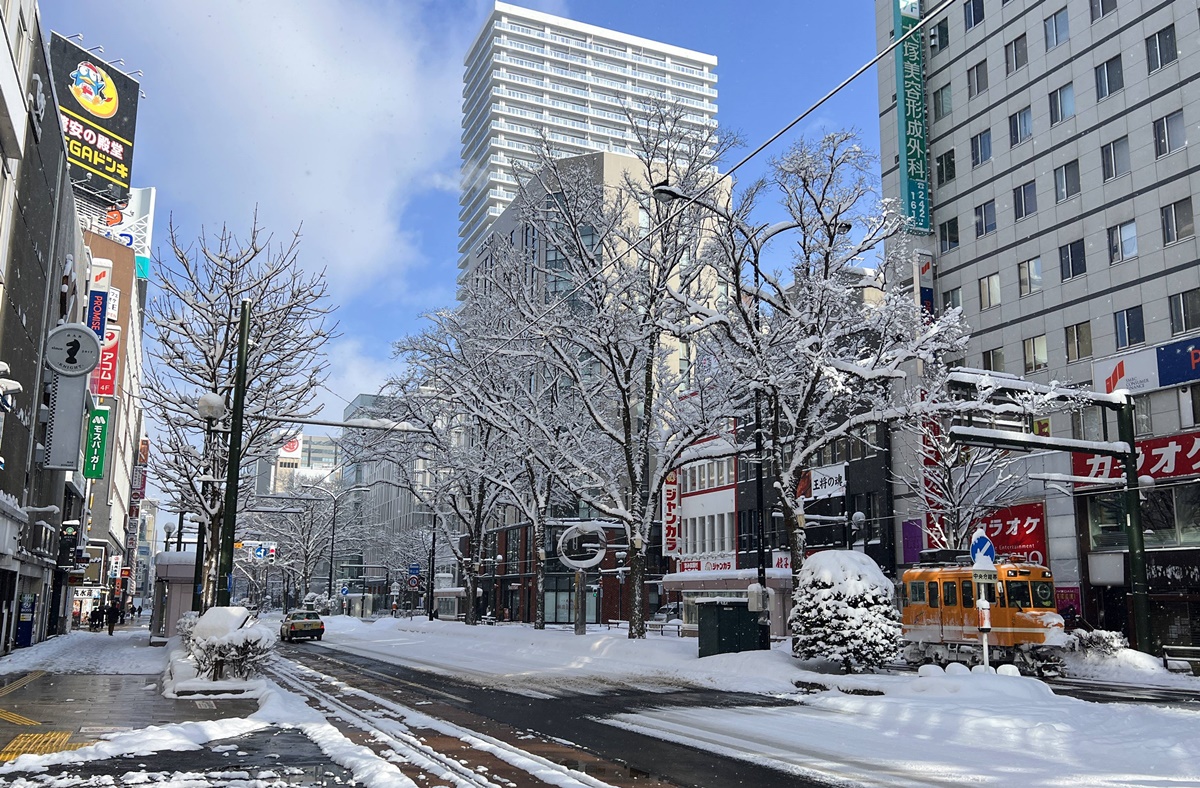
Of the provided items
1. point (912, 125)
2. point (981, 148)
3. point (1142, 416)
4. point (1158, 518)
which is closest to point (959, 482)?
point (1142, 416)

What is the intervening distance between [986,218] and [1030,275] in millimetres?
4171

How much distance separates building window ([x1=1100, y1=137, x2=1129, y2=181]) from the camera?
36.6 m

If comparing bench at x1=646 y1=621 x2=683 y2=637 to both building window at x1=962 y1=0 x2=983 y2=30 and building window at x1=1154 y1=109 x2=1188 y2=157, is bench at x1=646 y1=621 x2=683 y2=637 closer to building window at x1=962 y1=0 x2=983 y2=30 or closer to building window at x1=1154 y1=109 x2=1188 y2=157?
building window at x1=1154 y1=109 x2=1188 y2=157

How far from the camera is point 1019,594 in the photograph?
2391cm

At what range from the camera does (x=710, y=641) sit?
25.2m

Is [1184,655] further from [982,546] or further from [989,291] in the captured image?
[989,291]

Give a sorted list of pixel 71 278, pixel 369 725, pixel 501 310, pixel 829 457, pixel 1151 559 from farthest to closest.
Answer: pixel 829 457, pixel 71 278, pixel 501 310, pixel 1151 559, pixel 369 725

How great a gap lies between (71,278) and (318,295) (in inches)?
780

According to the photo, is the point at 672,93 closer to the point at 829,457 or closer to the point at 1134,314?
the point at 829,457

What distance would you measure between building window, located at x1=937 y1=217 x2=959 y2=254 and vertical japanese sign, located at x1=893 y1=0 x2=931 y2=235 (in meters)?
0.70

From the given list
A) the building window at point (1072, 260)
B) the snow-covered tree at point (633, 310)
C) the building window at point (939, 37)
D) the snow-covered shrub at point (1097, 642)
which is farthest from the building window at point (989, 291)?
the snow-covered shrub at point (1097, 642)

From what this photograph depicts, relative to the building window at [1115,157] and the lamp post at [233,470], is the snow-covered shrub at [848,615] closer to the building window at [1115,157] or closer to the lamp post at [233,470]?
the lamp post at [233,470]

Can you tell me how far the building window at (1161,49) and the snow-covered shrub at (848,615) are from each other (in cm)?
2504

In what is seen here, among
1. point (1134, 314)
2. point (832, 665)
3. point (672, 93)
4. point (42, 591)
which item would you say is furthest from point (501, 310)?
point (672, 93)
